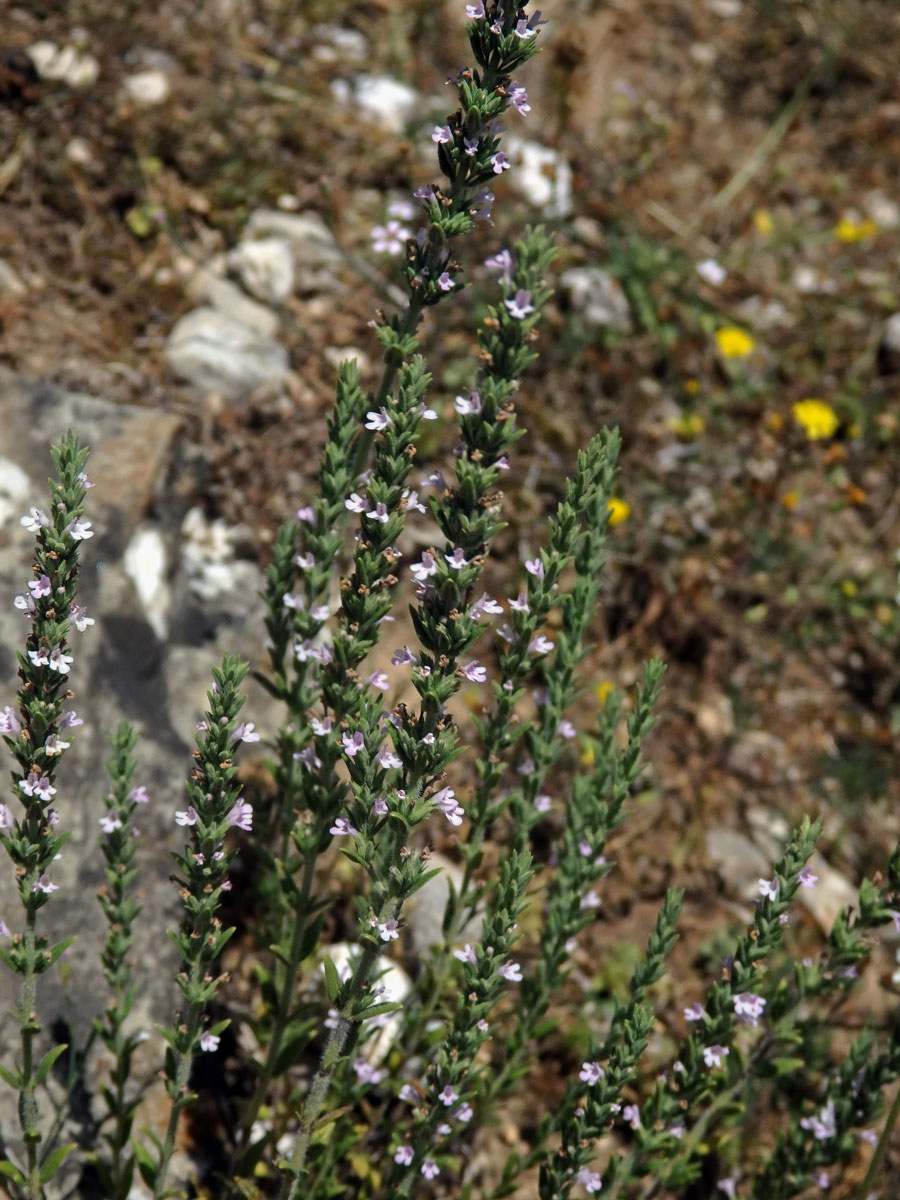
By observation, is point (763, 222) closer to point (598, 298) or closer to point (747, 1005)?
point (598, 298)

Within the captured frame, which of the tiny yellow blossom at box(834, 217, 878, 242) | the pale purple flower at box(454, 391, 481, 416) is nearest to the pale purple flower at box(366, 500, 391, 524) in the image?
the pale purple flower at box(454, 391, 481, 416)

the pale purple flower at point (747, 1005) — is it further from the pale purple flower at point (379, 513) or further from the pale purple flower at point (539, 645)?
the pale purple flower at point (379, 513)

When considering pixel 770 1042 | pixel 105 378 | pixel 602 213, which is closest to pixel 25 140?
pixel 105 378

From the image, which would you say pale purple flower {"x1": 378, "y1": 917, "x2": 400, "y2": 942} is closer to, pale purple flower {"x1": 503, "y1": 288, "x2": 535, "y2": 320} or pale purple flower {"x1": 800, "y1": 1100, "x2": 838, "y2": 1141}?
pale purple flower {"x1": 503, "y1": 288, "x2": 535, "y2": 320}

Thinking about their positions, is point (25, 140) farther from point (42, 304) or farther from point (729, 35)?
point (729, 35)

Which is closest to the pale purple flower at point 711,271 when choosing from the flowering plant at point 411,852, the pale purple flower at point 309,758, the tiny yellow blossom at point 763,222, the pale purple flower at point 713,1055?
the tiny yellow blossom at point 763,222
